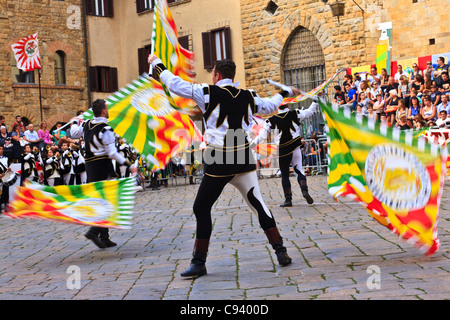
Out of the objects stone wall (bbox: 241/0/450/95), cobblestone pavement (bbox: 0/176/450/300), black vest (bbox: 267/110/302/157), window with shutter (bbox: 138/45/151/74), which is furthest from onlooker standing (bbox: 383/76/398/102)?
window with shutter (bbox: 138/45/151/74)

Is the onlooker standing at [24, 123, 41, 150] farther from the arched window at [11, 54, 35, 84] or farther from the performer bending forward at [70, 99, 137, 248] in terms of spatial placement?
the performer bending forward at [70, 99, 137, 248]

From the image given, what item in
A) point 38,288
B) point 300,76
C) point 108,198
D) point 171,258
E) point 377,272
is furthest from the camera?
point 300,76

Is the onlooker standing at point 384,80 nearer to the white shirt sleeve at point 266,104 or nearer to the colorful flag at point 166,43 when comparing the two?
the colorful flag at point 166,43

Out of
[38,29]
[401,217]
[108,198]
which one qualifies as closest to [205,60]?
[38,29]

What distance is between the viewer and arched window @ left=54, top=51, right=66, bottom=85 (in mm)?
35219

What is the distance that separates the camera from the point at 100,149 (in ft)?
31.3

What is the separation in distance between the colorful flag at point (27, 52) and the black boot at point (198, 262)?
82.6ft

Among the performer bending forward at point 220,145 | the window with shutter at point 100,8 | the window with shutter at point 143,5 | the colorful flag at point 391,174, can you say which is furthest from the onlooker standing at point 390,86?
the window with shutter at point 100,8

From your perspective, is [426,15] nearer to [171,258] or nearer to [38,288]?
[171,258]

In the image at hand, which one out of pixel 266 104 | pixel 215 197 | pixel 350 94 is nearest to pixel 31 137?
pixel 350 94

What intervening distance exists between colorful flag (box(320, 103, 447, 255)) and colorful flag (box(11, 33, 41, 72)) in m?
24.7

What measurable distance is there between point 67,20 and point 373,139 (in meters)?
30.1

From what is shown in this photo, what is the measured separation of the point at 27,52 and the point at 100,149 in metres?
22.8

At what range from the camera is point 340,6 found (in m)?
28.2
